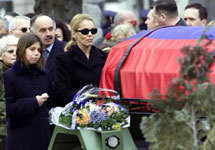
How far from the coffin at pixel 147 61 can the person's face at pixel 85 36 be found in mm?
841

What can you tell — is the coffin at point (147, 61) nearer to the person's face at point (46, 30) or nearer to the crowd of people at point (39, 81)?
the crowd of people at point (39, 81)

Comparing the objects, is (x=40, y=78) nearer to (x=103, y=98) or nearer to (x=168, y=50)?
(x=103, y=98)

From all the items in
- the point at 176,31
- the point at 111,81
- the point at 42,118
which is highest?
the point at 176,31

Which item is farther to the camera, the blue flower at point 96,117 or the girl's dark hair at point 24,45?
the girl's dark hair at point 24,45

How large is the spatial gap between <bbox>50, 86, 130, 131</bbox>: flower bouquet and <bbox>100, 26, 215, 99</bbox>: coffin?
109mm

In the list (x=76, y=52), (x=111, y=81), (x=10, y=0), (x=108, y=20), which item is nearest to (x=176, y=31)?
(x=111, y=81)

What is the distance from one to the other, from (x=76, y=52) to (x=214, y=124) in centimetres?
307

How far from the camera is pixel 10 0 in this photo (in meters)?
23.7

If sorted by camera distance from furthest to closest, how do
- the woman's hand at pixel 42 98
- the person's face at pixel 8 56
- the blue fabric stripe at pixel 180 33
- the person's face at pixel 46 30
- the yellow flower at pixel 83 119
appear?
the person's face at pixel 46 30 → the person's face at pixel 8 56 → the woman's hand at pixel 42 98 → the blue fabric stripe at pixel 180 33 → the yellow flower at pixel 83 119

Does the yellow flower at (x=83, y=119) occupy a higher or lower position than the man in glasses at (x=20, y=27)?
lower

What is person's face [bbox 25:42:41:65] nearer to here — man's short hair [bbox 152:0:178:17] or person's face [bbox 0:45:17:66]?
person's face [bbox 0:45:17:66]

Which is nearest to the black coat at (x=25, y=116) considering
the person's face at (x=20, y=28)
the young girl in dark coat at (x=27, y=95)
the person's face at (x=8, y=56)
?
the young girl in dark coat at (x=27, y=95)

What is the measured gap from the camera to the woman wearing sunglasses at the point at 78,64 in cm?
681

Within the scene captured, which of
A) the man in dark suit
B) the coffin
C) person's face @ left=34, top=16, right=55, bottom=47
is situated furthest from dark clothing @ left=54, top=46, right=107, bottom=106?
person's face @ left=34, top=16, right=55, bottom=47
